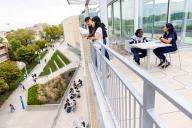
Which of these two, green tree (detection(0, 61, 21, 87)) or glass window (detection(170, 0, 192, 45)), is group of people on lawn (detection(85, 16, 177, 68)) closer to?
glass window (detection(170, 0, 192, 45))

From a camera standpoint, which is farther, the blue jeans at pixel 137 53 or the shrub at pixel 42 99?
the shrub at pixel 42 99

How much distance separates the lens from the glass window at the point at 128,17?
291 inches

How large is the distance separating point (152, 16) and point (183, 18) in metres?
1.42

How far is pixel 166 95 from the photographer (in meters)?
0.64

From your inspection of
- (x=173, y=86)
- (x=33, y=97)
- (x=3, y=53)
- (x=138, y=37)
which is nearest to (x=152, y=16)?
(x=138, y=37)

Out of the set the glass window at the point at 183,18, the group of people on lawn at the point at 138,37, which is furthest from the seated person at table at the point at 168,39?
the glass window at the point at 183,18

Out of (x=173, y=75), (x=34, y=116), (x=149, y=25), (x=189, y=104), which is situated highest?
(x=149, y=25)

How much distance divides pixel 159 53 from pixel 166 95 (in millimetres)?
4446

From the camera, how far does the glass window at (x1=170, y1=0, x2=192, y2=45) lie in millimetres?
6399

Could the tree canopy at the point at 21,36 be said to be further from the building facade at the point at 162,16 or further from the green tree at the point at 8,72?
the building facade at the point at 162,16

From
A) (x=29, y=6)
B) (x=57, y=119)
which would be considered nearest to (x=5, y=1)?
(x=29, y=6)

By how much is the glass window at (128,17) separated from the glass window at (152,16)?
553 millimetres

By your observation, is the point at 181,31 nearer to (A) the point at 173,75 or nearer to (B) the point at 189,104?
(A) the point at 173,75

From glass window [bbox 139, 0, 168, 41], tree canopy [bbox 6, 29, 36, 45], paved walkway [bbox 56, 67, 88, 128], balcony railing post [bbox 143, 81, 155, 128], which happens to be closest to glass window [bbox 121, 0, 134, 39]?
glass window [bbox 139, 0, 168, 41]
